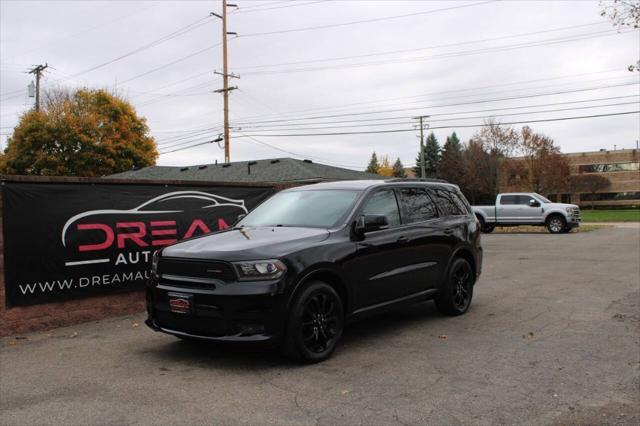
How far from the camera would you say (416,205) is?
6.94m

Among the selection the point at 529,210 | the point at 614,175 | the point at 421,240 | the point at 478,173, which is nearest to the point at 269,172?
the point at 529,210

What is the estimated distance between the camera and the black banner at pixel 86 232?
22.0 feet

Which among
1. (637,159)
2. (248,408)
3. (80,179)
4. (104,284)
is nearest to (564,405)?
(248,408)

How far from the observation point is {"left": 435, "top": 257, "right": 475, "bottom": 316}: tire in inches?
283

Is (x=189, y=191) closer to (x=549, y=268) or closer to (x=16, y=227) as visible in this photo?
(x=16, y=227)

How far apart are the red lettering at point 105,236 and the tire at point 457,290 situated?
180 inches

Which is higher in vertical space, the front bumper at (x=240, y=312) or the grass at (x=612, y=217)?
the front bumper at (x=240, y=312)

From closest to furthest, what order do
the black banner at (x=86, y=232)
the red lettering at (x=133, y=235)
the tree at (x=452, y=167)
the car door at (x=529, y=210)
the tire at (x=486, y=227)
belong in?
the black banner at (x=86, y=232) → the red lettering at (x=133, y=235) → the car door at (x=529, y=210) → the tire at (x=486, y=227) → the tree at (x=452, y=167)

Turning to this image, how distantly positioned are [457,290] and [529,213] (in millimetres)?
21110

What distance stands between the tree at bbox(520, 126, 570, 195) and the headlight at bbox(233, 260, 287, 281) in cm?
6073

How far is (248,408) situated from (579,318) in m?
5.13

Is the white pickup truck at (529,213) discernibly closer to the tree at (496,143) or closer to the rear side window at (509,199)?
the rear side window at (509,199)

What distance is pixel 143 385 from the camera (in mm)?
4664

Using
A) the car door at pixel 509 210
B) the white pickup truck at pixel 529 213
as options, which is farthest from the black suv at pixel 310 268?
the car door at pixel 509 210
